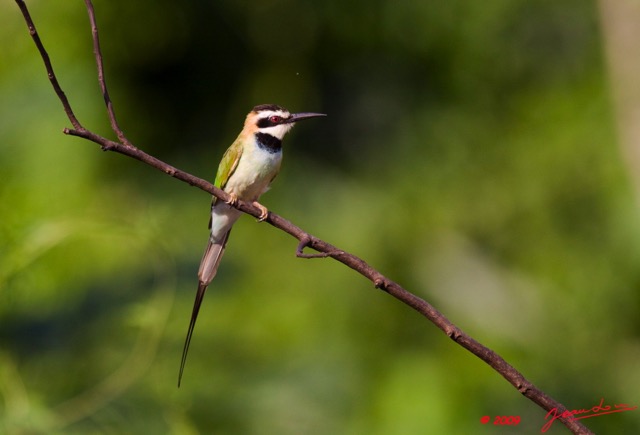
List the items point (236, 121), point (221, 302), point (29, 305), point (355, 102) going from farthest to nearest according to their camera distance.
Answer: point (355, 102), point (236, 121), point (221, 302), point (29, 305)

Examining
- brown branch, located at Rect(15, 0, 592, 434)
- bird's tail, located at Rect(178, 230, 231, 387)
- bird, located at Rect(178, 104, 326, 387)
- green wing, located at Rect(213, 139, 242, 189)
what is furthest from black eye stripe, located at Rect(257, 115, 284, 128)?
brown branch, located at Rect(15, 0, 592, 434)

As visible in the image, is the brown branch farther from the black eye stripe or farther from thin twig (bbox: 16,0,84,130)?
the black eye stripe

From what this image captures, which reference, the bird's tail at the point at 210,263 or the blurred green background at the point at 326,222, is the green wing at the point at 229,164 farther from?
the blurred green background at the point at 326,222

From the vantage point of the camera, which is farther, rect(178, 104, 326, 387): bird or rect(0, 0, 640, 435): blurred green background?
rect(0, 0, 640, 435): blurred green background

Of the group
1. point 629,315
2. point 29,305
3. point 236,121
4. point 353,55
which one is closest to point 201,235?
point 236,121

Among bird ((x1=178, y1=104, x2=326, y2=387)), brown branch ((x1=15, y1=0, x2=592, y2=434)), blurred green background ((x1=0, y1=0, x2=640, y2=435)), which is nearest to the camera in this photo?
brown branch ((x1=15, y1=0, x2=592, y2=434))

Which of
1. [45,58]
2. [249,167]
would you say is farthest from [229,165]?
[45,58]

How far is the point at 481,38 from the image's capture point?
220 inches

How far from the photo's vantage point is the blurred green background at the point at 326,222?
329 centimetres

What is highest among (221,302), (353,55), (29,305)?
(353,55)

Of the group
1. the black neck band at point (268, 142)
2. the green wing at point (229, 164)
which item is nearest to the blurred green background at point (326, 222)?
the green wing at point (229, 164)

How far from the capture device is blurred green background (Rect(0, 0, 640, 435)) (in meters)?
3.29

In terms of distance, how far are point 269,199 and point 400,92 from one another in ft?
3.99

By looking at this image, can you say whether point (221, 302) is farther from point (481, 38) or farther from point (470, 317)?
point (481, 38)
